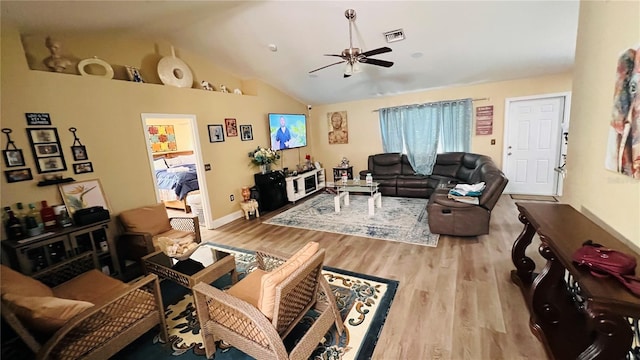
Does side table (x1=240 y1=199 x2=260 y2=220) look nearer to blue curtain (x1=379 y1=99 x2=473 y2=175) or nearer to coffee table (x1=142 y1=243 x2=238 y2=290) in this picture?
coffee table (x1=142 y1=243 x2=238 y2=290)

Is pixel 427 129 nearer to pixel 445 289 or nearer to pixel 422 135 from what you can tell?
pixel 422 135

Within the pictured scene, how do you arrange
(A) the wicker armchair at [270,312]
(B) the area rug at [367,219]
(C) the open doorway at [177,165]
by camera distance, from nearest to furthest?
1. (A) the wicker armchair at [270,312]
2. (B) the area rug at [367,219]
3. (C) the open doorway at [177,165]

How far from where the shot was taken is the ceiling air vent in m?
3.20

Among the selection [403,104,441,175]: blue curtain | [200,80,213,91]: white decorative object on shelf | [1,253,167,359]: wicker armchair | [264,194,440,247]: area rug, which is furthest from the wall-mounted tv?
[1,253,167,359]: wicker armchair

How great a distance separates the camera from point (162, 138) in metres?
6.29

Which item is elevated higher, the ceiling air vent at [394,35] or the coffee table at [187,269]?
the ceiling air vent at [394,35]

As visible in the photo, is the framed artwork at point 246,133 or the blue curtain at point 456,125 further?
the blue curtain at point 456,125

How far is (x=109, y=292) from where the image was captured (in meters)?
1.93

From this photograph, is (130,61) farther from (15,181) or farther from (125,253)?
(125,253)

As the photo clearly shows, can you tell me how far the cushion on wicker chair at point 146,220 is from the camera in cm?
292

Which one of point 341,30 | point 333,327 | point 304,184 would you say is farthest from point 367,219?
point 341,30

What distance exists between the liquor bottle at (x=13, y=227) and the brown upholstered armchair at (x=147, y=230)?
78 cm

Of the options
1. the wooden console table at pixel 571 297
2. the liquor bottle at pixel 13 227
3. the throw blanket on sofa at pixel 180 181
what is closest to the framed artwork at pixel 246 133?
the throw blanket on sofa at pixel 180 181

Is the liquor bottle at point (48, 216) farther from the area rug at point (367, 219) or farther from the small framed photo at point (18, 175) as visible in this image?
the area rug at point (367, 219)
